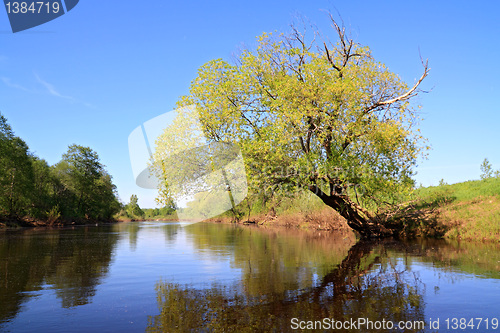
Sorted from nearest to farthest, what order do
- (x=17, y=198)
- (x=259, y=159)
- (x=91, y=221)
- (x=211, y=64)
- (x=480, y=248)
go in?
(x=480, y=248)
(x=259, y=159)
(x=211, y=64)
(x=17, y=198)
(x=91, y=221)

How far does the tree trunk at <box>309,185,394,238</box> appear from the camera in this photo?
26.6m

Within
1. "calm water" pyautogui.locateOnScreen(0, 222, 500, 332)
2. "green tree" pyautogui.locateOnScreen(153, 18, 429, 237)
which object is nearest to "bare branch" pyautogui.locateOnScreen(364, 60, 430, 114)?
"green tree" pyautogui.locateOnScreen(153, 18, 429, 237)

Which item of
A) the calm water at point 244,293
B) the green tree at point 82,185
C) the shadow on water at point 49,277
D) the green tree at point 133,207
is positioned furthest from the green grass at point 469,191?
the green tree at point 133,207

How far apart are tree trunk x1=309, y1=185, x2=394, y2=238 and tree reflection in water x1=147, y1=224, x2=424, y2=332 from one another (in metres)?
14.3

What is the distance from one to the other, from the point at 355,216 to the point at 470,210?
8.58 metres

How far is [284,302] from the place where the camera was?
8586 millimetres

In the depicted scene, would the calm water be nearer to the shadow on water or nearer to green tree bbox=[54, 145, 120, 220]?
the shadow on water

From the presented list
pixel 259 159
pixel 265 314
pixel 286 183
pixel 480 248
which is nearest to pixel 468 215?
pixel 480 248

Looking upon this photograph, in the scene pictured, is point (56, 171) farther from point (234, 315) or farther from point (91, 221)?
point (234, 315)

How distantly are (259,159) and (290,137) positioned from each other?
126 inches

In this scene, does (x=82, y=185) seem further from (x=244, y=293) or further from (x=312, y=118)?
(x=244, y=293)

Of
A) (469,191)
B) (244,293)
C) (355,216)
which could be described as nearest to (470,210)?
(469,191)

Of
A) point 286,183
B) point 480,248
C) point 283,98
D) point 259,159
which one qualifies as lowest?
point 480,248

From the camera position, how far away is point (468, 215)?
26297 millimetres
